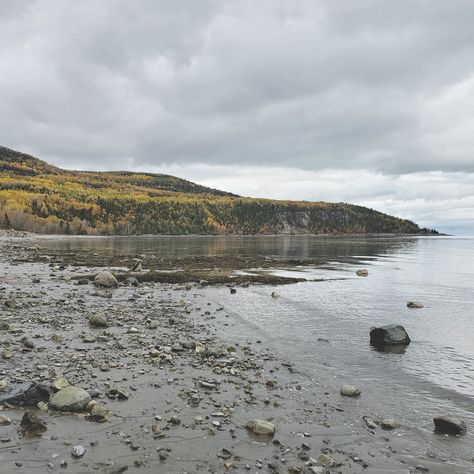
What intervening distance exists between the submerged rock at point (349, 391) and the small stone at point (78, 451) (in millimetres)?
6584

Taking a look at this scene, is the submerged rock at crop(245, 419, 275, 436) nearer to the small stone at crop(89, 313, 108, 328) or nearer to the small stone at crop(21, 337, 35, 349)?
the small stone at crop(21, 337, 35, 349)

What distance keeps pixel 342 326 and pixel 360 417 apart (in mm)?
10048

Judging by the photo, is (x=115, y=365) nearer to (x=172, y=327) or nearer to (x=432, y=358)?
(x=172, y=327)

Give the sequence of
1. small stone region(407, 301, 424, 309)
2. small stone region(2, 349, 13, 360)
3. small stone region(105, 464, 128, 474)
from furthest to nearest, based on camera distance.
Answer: small stone region(407, 301, 424, 309), small stone region(2, 349, 13, 360), small stone region(105, 464, 128, 474)

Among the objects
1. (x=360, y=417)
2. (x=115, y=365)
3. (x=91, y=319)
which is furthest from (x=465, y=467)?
(x=91, y=319)

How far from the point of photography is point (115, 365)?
1220 centimetres

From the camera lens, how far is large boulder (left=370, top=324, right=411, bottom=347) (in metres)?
16.0

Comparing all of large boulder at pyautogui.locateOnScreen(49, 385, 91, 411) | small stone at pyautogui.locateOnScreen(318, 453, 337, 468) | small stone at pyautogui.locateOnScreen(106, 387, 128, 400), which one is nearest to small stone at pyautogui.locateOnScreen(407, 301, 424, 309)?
small stone at pyautogui.locateOnScreen(318, 453, 337, 468)

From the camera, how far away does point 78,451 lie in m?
7.48

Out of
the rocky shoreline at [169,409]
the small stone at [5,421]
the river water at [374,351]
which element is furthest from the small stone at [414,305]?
the small stone at [5,421]

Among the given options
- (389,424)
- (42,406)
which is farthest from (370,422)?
(42,406)

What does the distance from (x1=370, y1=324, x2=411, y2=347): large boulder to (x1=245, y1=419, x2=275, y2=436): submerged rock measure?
8.75 metres

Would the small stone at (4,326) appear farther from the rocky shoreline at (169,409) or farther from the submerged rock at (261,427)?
the submerged rock at (261,427)

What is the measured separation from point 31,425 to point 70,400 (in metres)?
1.24
